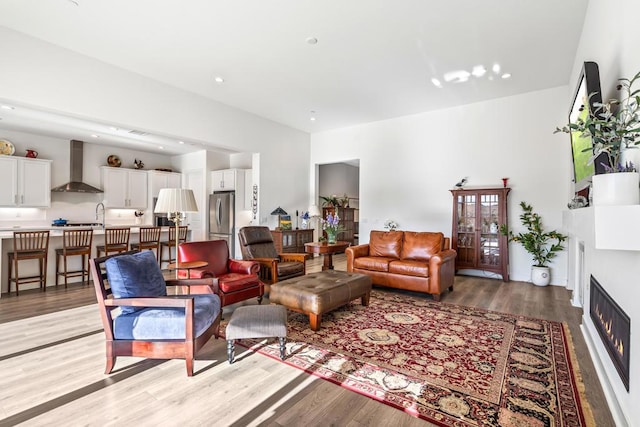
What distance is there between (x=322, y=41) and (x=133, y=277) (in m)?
3.31

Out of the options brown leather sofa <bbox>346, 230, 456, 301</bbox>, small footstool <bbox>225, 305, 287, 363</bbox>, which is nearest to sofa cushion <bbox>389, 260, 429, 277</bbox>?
brown leather sofa <bbox>346, 230, 456, 301</bbox>

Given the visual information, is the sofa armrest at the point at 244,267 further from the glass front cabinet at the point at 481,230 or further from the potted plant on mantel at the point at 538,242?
the potted plant on mantel at the point at 538,242

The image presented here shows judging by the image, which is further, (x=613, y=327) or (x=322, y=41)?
(x=322, y=41)

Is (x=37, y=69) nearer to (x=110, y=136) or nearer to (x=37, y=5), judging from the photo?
(x=37, y=5)

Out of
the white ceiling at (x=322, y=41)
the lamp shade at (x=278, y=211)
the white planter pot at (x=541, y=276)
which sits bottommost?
the white planter pot at (x=541, y=276)

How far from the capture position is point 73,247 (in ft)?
17.0

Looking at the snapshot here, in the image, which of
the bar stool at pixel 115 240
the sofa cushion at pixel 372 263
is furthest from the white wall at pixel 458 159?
the bar stool at pixel 115 240

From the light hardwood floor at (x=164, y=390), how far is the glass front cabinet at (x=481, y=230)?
2.44 metres

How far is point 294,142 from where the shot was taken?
25.7ft

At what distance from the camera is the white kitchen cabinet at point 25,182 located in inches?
245

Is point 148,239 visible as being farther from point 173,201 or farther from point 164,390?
point 164,390

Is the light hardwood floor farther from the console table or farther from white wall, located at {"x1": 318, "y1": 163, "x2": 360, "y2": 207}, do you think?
white wall, located at {"x1": 318, "y1": 163, "x2": 360, "y2": 207}

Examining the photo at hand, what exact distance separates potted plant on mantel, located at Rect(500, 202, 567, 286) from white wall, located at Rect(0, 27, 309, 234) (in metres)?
4.79

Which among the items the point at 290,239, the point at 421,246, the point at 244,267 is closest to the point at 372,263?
the point at 421,246
